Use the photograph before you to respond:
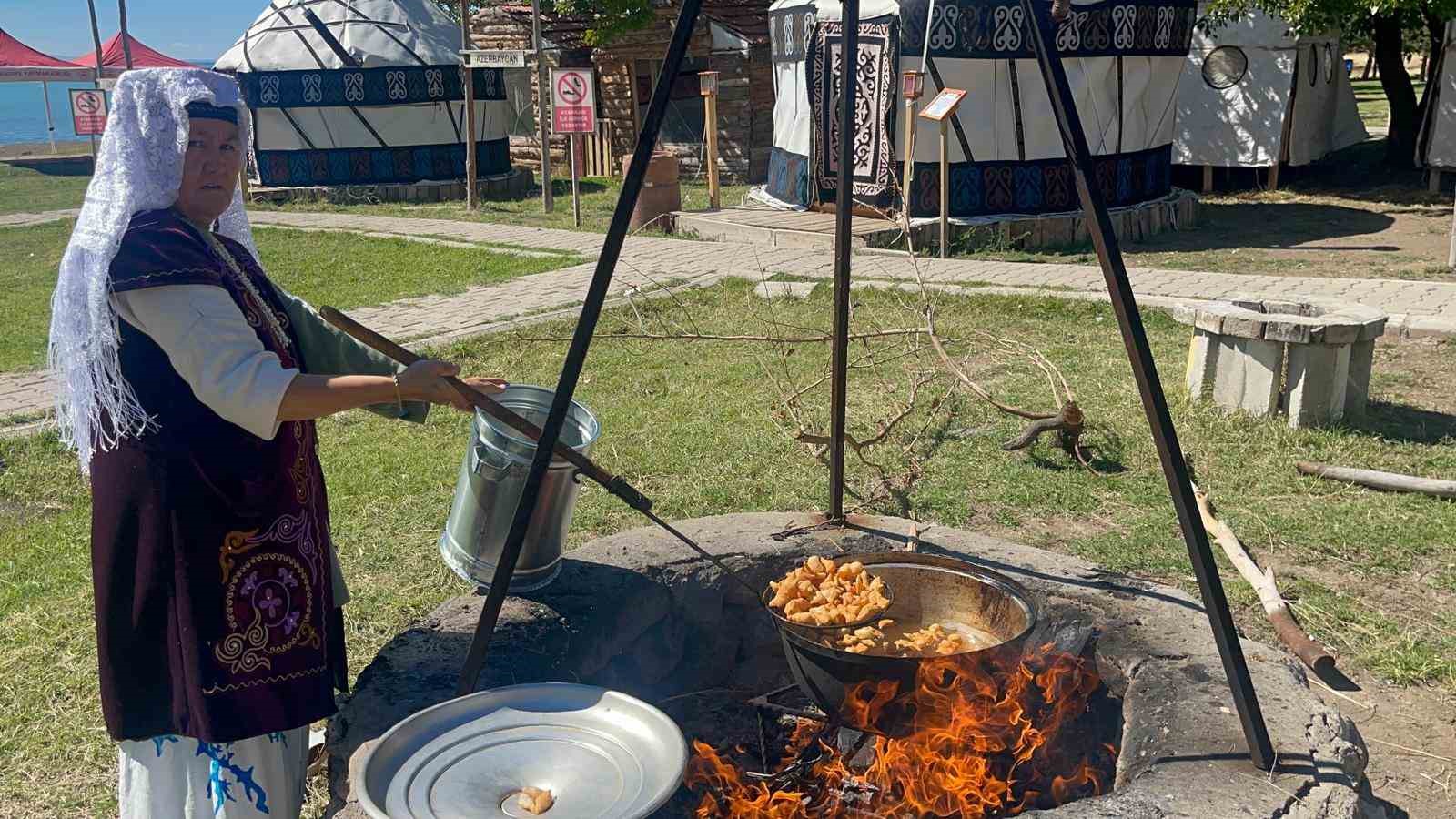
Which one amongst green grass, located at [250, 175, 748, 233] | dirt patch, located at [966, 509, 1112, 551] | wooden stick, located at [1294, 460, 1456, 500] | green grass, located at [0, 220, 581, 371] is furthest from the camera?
green grass, located at [250, 175, 748, 233]

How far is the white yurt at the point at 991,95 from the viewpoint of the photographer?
38.5 ft

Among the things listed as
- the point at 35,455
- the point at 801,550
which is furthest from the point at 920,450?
the point at 35,455

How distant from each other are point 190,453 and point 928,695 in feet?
5.28

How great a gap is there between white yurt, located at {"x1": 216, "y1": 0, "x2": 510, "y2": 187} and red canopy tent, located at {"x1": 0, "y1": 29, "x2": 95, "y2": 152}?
13.1 metres

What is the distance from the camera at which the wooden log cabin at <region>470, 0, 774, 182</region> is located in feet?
59.1

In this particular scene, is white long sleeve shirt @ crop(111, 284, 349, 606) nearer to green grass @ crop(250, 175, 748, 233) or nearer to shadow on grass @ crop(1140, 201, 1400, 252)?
shadow on grass @ crop(1140, 201, 1400, 252)

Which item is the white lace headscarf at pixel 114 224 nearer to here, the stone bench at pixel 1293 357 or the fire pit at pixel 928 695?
the fire pit at pixel 928 695

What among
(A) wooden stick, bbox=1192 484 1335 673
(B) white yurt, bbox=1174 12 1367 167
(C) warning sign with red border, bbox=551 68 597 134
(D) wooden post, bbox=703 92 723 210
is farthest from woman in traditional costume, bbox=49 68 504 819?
(B) white yurt, bbox=1174 12 1367 167

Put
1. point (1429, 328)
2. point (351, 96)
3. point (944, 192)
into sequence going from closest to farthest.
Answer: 1. point (1429, 328)
2. point (944, 192)
3. point (351, 96)

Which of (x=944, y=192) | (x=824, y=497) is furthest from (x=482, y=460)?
(x=944, y=192)

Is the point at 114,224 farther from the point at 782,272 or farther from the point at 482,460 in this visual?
the point at 782,272

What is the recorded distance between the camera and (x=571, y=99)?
46.6 ft

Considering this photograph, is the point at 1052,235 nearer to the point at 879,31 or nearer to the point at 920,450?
the point at 879,31

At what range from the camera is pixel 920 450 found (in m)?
5.53
